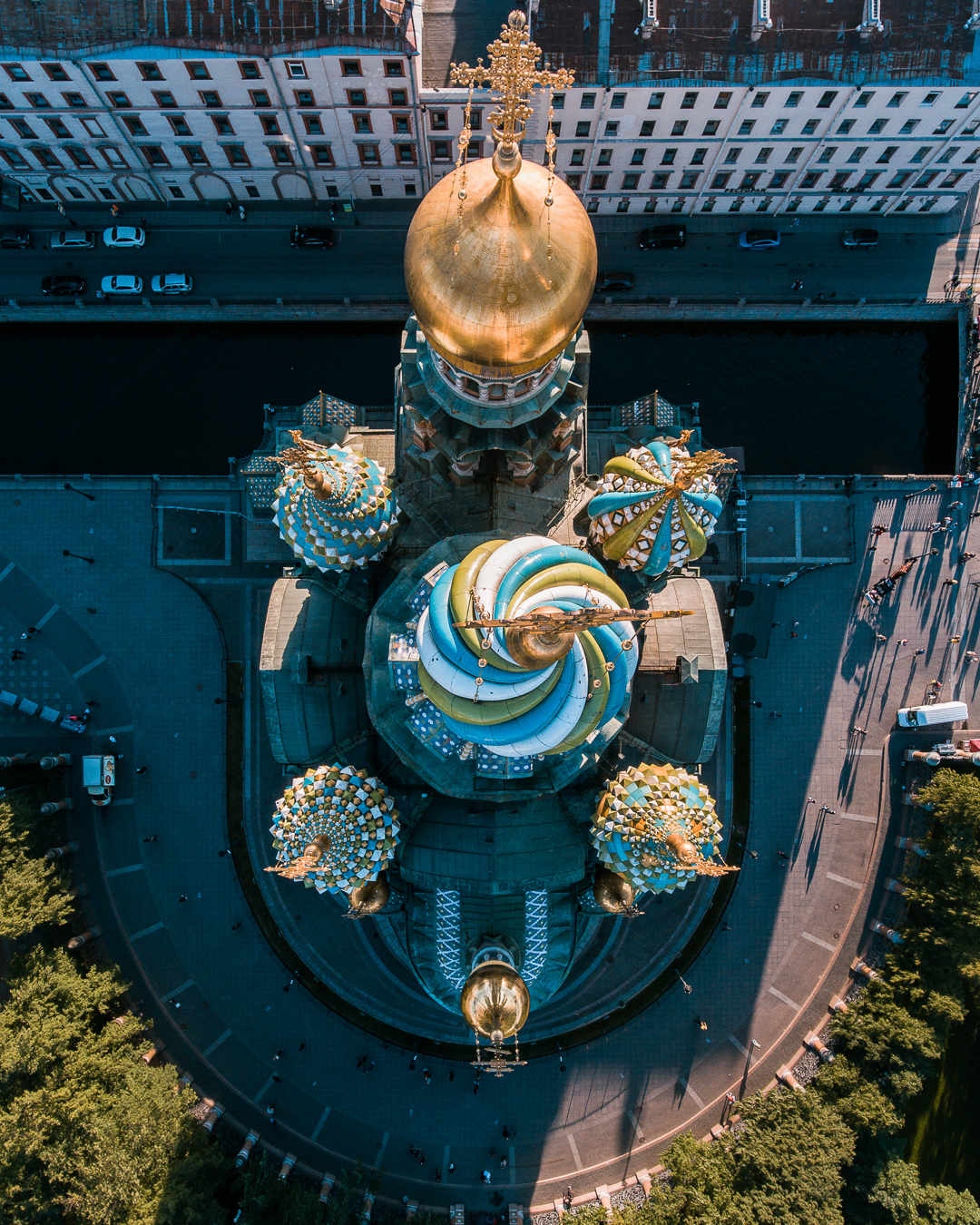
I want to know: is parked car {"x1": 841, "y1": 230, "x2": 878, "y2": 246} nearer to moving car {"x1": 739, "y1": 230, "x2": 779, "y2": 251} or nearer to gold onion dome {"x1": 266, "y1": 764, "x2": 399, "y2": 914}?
moving car {"x1": 739, "y1": 230, "x2": 779, "y2": 251}

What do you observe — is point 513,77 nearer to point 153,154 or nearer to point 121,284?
point 153,154

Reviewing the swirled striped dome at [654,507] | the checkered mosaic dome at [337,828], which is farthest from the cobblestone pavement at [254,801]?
the swirled striped dome at [654,507]

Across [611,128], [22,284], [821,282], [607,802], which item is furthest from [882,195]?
[22,284]

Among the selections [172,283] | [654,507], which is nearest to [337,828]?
[654,507]

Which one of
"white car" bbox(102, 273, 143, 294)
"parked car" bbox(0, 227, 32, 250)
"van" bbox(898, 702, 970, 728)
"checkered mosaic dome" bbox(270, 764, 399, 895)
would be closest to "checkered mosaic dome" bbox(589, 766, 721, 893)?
"checkered mosaic dome" bbox(270, 764, 399, 895)

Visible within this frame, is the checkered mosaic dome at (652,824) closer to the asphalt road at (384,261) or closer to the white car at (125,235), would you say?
the asphalt road at (384,261)

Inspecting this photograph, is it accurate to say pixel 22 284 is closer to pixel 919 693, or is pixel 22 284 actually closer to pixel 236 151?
pixel 236 151
